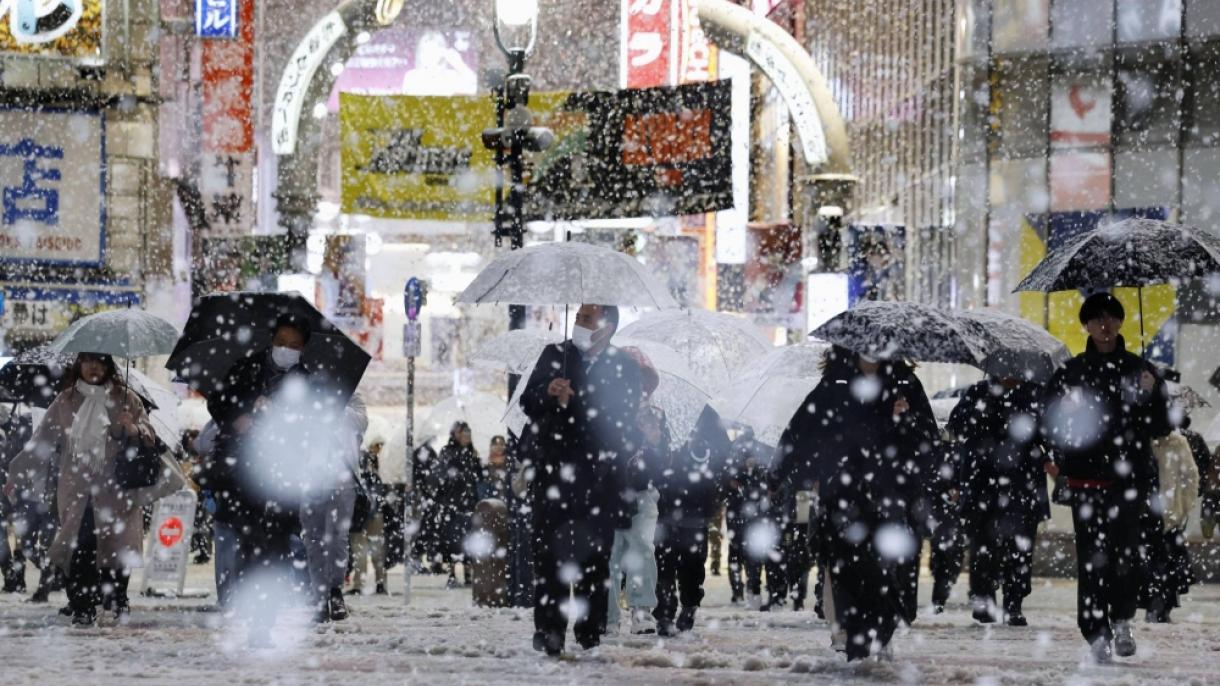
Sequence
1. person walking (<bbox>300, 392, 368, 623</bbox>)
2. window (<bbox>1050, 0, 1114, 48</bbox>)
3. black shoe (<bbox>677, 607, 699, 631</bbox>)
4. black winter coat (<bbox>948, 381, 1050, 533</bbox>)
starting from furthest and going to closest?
window (<bbox>1050, 0, 1114, 48</bbox>) < black winter coat (<bbox>948, 381, 1050, 533</bbox>) < person walking (<bbox>300, 392, 368, 623</bbox>) < black shoe (<bbox>677, 607, 699, 631</bbox>)

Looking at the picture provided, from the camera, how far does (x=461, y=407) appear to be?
26.8 metres

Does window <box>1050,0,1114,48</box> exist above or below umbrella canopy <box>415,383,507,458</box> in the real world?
above

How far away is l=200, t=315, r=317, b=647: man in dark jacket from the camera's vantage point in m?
9.80

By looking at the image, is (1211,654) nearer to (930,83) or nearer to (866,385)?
(866,385)

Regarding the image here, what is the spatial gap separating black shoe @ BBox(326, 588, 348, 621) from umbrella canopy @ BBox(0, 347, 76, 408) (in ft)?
8.22

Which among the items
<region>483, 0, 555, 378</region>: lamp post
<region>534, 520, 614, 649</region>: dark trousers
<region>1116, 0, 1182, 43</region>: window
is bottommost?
<region>534, 520, 614, 649</region>: dark trousers

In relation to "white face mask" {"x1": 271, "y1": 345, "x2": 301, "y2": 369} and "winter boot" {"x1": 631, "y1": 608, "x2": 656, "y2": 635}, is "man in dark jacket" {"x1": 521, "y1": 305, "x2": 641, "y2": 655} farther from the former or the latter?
"winter boot" {"x1": 631, "y1": 608, "x2": 656, "y2": 635}

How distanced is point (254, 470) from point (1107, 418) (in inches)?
169

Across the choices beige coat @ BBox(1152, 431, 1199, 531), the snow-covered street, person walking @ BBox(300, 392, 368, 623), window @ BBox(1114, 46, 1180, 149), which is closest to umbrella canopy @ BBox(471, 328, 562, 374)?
person walking @ BBox(300, 392, 368, 623)

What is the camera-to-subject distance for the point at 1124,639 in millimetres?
9930

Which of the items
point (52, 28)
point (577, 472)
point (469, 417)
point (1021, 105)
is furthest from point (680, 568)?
point (52, 28)

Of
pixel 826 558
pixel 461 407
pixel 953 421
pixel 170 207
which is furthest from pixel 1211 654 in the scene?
pixel 170 207

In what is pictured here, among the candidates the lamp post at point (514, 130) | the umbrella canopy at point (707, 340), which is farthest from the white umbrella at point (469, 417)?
the umbrella canopy at point (707, 340)

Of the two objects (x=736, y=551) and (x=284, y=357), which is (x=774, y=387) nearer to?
(x=736, y=551)
